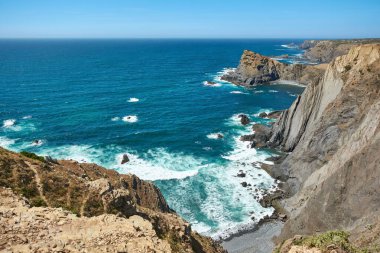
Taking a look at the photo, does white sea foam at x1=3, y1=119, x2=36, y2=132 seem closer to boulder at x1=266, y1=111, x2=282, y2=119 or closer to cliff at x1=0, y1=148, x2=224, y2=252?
cliff at x1=0, y1=148, x2=224, y2=252

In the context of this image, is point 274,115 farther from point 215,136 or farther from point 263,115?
point 215,136

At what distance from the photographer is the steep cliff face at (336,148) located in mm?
42219

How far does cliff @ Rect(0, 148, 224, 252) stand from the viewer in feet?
61.1

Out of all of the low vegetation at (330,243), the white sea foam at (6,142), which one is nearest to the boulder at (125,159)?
the white sea foam at (6,142)

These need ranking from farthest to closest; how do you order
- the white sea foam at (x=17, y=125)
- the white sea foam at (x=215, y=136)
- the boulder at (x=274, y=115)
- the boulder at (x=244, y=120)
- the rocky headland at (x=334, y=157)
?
the boulder at (x=274, y=115)
the boulder at (x=244, y=120)
the white sea foam at (x=17, y=125)
the white sea foam at (x=215, y=136)
the rocky headland at (x=334, y=157)

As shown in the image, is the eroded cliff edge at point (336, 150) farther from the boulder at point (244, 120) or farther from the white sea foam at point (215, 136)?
the boulder at point (244, 120)

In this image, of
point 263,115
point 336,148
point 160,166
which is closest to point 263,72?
point 263,115

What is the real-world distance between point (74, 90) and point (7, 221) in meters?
124

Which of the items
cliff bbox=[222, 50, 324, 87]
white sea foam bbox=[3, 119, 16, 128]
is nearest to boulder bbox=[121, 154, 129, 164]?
white sea foam bbox=[3, 119, 16, 128]

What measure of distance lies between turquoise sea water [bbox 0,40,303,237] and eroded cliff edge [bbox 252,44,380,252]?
287 inches

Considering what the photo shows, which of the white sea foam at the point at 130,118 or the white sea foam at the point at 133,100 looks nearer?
the white sea foam at the point at 130,118

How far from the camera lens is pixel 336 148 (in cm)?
5734

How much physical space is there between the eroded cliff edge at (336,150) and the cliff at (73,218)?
18698 mm

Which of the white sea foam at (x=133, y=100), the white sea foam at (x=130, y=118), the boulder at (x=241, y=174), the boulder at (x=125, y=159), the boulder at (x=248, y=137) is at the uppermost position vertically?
the white sea foam at (x=133, y=100)
